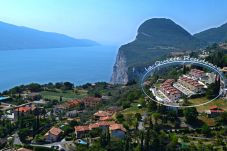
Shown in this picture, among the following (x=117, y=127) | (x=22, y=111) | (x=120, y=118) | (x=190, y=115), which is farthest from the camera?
(x=22, y=111)

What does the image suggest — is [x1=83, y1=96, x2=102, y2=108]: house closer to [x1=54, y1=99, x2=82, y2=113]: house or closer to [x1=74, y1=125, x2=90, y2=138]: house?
[x1=54, y1=99, x2=82, y2=113]: house

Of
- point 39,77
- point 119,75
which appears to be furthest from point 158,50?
point 39,77

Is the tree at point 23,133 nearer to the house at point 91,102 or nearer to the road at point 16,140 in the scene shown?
the road at point 16,140

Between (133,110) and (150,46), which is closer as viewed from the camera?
(133,110)

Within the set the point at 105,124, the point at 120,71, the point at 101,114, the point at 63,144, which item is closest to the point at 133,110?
the point at 101,114

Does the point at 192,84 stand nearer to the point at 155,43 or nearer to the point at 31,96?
the point at 31,96

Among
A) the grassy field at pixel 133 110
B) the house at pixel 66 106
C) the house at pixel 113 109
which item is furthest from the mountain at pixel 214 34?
the grassy field at pixel 133 110

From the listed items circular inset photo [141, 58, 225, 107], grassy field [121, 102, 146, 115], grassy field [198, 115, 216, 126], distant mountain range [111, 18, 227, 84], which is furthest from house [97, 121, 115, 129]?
distant mountain range [111, 18, 227, 84]
